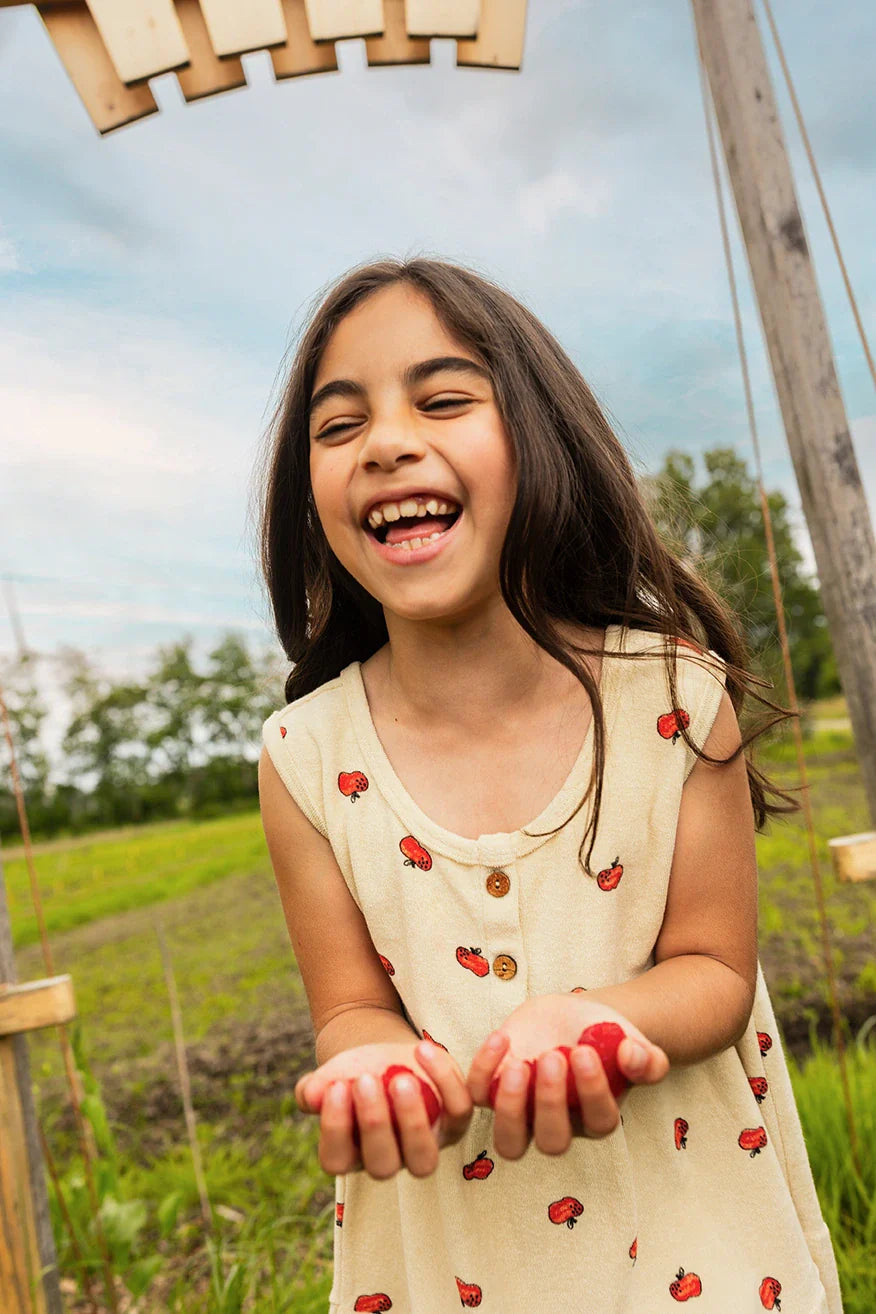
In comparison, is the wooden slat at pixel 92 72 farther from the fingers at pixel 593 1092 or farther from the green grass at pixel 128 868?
A: the green grass at pixel 128 868

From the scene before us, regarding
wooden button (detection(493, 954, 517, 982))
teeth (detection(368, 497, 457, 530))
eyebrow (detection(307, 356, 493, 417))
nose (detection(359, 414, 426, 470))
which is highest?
eyebrow (detection(307, 356, 493, 417))

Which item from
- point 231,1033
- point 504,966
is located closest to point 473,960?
point 504,966

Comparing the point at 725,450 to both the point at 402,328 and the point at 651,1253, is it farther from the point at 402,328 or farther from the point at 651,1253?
the point at 651,1253

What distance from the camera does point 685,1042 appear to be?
96 centimetres

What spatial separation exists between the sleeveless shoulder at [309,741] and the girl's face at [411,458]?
21 cm

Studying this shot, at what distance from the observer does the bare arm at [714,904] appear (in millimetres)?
996

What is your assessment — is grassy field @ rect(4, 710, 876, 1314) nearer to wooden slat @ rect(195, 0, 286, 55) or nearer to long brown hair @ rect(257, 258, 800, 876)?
long brown hair @ rect(257, 258, 800, 876)

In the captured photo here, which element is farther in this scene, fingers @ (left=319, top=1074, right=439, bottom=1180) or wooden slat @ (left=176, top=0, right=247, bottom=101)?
wooden slat @ (left=176, top=0, right=247, bottom=101)

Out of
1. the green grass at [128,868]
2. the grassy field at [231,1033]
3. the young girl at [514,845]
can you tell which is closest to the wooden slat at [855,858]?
the grassy field at [231,1033]

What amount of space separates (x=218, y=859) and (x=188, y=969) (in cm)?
41

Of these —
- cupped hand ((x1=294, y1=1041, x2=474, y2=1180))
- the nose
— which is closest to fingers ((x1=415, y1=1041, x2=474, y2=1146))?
cupped hand ((x1=294, y1=1041, x2=474, y2=1180))

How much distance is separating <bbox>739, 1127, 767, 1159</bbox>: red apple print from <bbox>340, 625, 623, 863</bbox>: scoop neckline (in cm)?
37

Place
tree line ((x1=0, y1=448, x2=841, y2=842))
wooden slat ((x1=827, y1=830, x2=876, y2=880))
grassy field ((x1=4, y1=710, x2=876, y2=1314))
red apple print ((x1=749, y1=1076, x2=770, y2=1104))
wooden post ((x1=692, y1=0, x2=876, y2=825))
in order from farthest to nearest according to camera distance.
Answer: tree line ((x1=0, y1=448, x2=841, y2=842)) < grassy field ((x1=4, y1=710, x2=876, y2=1314)) < wooden post ((x1=692, y1=0, x2=876, y2=825)) < wooden slat ((x1=827, y1=830, x2=876, y2=880)) < red apple print ((x1=749, y1=1076, x2=770, y2=1104))

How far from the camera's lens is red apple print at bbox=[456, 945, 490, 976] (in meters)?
1.06
